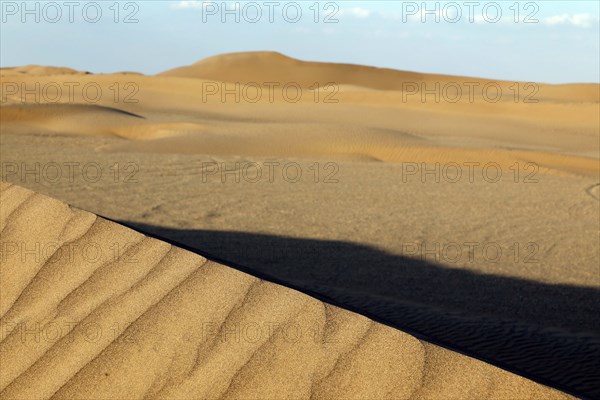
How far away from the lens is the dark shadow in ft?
9.92

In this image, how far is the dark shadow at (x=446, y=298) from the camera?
9.92ft

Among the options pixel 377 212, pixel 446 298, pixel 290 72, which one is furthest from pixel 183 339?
pixel 290 72

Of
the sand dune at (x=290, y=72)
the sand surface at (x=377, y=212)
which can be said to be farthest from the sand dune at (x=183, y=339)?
the sand dune at (x=290, y=72)

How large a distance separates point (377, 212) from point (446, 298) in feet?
7.97

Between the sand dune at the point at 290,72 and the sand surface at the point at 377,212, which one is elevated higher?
the sand dune at the point at 290,72

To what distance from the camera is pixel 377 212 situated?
258 inches

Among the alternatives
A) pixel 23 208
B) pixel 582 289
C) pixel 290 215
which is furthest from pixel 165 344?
pixel 290 215

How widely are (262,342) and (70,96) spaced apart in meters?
20.3

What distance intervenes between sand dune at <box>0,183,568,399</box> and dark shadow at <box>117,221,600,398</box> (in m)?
0.38

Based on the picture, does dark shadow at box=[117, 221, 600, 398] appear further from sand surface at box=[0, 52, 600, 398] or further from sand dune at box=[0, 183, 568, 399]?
sand dune at box=[0, 183, 568, 399]

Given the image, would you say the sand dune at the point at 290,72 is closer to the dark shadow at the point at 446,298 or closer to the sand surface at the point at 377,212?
the sand surface at the point at 377,212

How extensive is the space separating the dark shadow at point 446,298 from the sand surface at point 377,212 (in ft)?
0.04

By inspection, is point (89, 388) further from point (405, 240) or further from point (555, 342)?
point (405, 240)

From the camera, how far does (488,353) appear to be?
10.1ft
